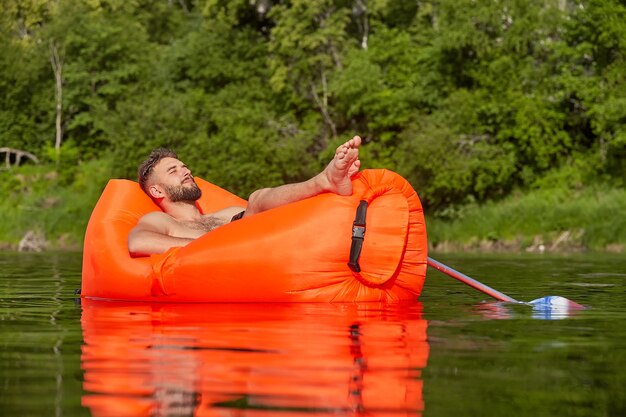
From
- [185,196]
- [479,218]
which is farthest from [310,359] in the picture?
[479,218]

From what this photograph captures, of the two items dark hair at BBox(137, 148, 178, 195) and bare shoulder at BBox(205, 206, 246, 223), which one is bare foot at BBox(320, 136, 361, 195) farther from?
dark hair at BBox(137, 148, 178, 195)

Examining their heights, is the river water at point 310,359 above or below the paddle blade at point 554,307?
below

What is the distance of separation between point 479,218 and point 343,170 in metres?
22.2

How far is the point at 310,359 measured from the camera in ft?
17.9

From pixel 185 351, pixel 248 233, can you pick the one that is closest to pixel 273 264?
pixel 248 233

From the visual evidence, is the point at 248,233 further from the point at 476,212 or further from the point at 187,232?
the point at 476,212

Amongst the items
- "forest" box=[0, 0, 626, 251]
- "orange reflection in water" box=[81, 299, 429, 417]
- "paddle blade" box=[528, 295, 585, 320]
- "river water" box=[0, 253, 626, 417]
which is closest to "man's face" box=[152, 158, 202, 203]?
"river water" box=[0, 253, 626, 417]

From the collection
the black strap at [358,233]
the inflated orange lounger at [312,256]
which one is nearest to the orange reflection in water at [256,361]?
the inflated orange lounger at [312,256]

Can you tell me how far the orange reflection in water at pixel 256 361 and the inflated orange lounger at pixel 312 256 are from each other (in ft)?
0.68

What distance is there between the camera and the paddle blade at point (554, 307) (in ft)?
26.2

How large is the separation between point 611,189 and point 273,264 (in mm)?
23099

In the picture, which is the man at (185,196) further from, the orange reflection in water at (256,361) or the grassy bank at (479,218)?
the grassy bank at (479,218)

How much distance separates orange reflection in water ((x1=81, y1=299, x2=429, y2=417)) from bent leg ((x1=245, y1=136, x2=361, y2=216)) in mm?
723

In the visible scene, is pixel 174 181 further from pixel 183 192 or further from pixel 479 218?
pixel 479 218
